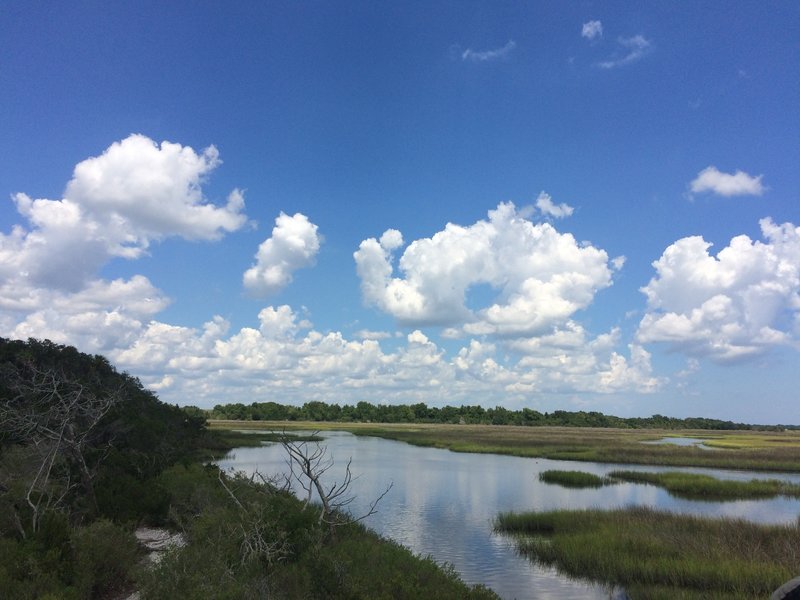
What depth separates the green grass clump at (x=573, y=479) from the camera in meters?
39.4

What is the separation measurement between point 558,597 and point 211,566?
10.4 m

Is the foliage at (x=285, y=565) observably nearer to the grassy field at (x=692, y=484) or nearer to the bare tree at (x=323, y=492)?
the bare tree at (x=323, y=492)

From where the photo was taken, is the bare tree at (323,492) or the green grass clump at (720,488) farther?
the green grass clump at (720,488)

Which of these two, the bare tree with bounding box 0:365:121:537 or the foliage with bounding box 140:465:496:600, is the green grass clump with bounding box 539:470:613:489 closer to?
the foliage with bounding box 140:465:496:600

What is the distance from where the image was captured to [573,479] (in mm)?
40625

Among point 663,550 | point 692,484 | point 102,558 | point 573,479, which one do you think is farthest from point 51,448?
point 692,484

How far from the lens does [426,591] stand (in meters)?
12.0

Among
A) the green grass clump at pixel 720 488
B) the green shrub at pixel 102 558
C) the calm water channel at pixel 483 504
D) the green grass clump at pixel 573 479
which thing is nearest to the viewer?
the green shrub at pixel 102 558

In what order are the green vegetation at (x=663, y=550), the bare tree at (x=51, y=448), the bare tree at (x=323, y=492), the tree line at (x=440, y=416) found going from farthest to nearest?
the tree line at (x=440, y=416) < the bare tree at (x=51, y=448) < the green vegetation at (x=663, y=550) < the bare tree at (x=323, y=492)

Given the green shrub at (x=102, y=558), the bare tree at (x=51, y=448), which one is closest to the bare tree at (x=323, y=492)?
the green shrub at (x=102, y=558)

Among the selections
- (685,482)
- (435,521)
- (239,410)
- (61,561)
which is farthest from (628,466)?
(239,410)

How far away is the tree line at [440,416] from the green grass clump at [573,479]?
5109 inches

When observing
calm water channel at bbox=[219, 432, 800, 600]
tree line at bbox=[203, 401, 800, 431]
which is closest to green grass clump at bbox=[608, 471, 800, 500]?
calm water channel at bbox=[219, 432, 800, 600]

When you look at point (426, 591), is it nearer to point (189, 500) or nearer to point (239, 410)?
point (189, 500)
